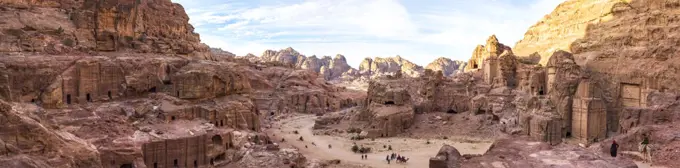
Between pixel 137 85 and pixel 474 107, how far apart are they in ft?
107

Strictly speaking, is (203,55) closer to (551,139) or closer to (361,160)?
(361,160)

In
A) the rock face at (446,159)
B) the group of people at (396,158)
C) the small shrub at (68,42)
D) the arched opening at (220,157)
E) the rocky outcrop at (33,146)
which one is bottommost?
the group of people at (396,158)

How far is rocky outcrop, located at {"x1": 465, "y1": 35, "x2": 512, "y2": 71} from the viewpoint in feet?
181

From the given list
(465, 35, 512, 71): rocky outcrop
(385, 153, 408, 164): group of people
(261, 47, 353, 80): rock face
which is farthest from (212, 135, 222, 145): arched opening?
(261, 47, 353, 80): rock face

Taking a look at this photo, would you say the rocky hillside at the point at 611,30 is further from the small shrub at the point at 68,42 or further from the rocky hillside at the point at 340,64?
the rocky hillside at the point at 340,64

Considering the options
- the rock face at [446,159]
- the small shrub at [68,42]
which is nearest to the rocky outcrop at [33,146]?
the rock face at [446,159]

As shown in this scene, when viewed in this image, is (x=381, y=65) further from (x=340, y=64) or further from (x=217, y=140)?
(x=217, y=140)

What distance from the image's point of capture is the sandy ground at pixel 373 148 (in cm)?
3544

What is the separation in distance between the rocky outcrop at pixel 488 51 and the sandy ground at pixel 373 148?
Result: 17038mm

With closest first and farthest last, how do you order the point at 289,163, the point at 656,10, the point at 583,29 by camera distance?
the point at 289,163 < the point at 656,10 < the point at 583,29

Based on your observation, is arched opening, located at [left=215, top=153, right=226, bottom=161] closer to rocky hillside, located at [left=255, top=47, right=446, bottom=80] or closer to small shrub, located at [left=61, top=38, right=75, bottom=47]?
small shrub, located at [left=61, top=38, right=75, bottom=47]

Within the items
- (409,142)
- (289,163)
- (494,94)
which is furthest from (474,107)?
(289,163)

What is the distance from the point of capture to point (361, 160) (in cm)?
3550

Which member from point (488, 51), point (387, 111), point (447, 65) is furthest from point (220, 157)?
point (447, 65)
